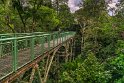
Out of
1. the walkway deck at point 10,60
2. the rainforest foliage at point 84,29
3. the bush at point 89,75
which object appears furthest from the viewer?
the rainforest foliage at point 84,29

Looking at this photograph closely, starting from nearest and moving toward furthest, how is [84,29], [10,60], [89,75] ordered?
[10,60] < [89,75] < [84,29]

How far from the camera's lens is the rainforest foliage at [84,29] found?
1925cm

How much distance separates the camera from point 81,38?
42.9 meters

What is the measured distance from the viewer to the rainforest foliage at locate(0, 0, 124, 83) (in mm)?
19250

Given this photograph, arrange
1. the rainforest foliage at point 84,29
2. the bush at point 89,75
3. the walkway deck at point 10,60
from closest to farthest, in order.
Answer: the walkway deck at point 10,60 → the bush at point 89,75 → the rainforest foliage at point 84,29

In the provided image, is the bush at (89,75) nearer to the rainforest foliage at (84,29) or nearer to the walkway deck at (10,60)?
the rainforest foliage at (84,29)

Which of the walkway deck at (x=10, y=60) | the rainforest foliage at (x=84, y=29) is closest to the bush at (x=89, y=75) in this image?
the rainforest foliage at (x=84, y=29)

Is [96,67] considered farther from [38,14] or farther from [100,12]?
[100,12]

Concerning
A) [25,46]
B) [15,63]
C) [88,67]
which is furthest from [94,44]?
[15,63]

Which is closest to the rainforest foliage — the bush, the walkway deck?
the bush

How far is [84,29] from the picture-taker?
41.8 meters

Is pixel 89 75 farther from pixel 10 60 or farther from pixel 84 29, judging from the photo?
pixel 84 29

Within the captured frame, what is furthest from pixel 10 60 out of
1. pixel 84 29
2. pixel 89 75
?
pixel 84 29

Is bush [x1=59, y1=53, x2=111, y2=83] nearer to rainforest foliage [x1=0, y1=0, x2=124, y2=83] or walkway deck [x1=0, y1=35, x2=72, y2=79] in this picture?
rainforest foliage [x1=0, y1=0, x2=124, y2=83]
